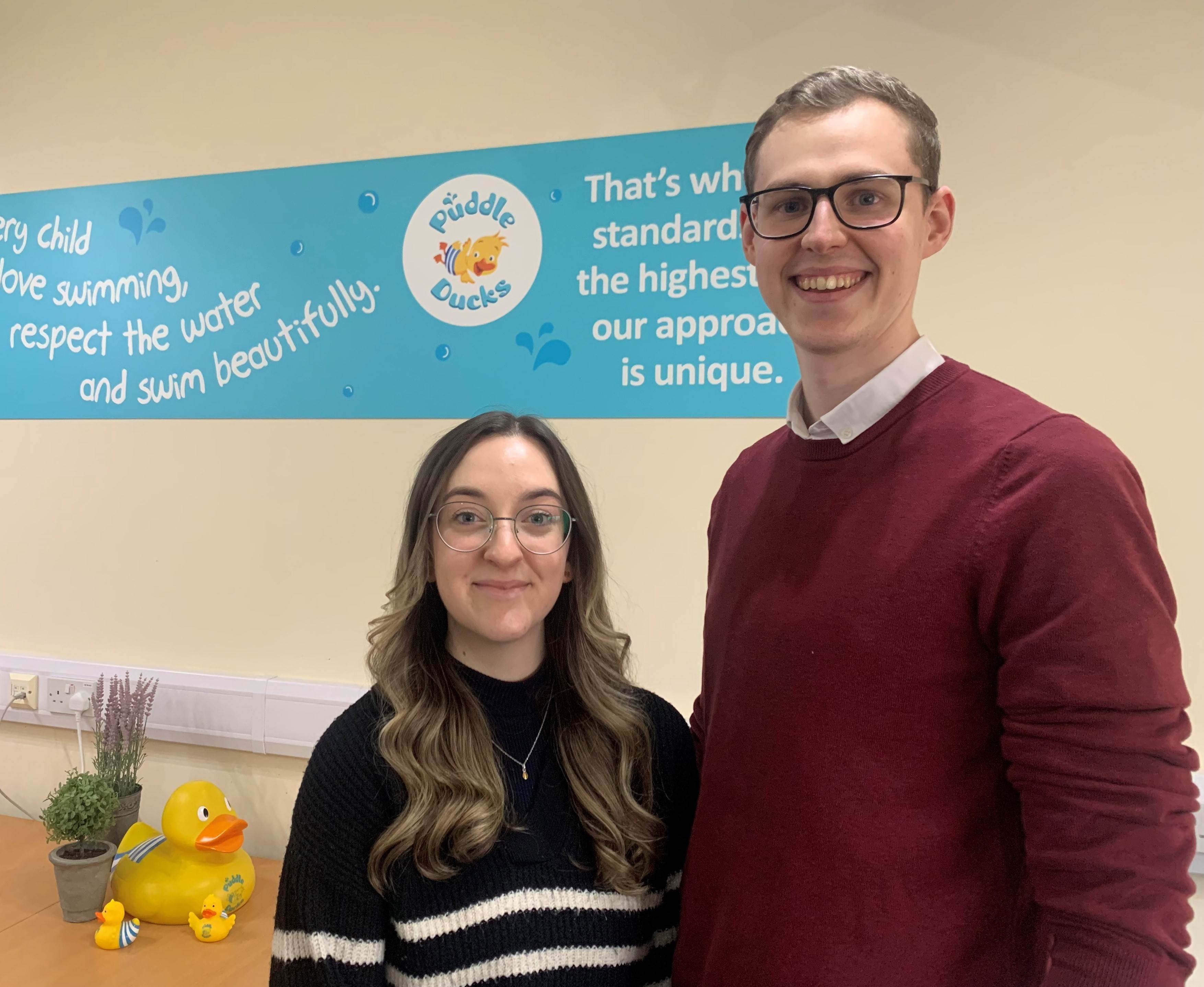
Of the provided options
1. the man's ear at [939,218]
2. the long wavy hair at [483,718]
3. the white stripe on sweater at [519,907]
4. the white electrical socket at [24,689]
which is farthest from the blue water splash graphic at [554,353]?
the white electrical socket at [24,689]

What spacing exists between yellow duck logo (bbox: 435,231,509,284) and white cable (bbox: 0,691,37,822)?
1.50m

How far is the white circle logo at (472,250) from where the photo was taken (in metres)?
1.82

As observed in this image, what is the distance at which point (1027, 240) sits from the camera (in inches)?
61.2

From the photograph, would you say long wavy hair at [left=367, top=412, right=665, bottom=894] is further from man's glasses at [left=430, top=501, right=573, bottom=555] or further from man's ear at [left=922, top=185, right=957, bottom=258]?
man's ear at [left=922, top=185, right=957, bottom=258]

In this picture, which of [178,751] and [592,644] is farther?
[178,751]

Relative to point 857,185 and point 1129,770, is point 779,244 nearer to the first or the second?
point 857,185

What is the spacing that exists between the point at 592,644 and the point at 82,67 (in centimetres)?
204

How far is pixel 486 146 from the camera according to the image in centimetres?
184

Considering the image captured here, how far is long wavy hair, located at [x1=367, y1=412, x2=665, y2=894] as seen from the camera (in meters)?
0.98

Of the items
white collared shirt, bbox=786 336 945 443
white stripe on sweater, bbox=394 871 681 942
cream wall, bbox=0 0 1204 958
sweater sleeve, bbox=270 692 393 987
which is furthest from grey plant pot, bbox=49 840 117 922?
white collared shirt, bbox=786 336 945 443

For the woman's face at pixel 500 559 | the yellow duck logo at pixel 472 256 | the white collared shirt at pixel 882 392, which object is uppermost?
the yellow duck logo at pixel 472 256

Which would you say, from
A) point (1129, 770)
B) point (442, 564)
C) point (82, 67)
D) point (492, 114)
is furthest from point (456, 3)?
point (1129, 770)

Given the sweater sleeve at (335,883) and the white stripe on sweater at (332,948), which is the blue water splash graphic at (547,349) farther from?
the white stripe on sweater at (332,948)

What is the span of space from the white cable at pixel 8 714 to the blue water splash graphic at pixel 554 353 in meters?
1.55
